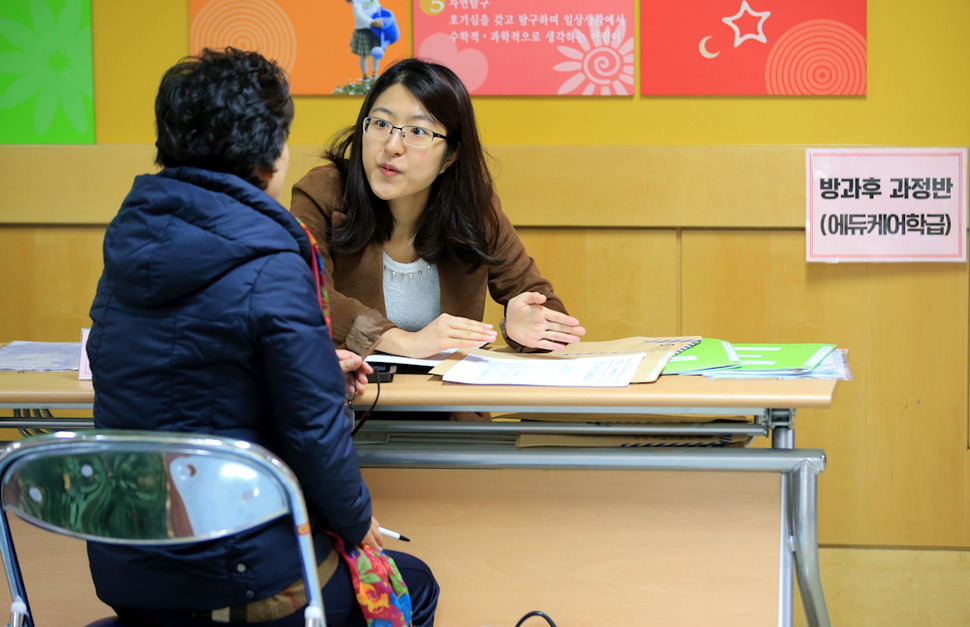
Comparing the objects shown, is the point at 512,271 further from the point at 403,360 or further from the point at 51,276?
the point at 51,276

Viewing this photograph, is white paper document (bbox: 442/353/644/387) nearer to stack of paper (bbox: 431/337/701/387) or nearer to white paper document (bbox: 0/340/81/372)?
stack of paper (bbox: 431/337/701/387)

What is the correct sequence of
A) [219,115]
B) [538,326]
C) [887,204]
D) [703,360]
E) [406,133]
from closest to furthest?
[219,115] < [703,360] < [538,326] < [406,133] < [887,204]

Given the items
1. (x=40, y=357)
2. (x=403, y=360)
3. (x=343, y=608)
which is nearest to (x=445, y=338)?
(x=403, y=360)

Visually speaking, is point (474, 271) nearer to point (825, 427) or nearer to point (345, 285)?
point (345, 285)

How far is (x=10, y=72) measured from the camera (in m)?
2.56

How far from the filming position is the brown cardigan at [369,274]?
1.64 m

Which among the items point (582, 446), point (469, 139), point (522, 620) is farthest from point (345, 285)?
point (522, 620)

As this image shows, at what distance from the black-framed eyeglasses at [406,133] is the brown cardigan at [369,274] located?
16 centimetres

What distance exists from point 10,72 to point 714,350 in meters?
2.29

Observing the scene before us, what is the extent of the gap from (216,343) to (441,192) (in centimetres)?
97

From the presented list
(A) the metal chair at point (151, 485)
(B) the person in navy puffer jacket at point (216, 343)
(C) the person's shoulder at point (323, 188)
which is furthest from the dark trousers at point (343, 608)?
(C) the person's shoulder at point (323, 188)

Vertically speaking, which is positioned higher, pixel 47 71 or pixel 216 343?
pixel 47 71

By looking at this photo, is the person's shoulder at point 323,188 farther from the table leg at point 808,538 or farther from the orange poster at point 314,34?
the table leg at point 808,538

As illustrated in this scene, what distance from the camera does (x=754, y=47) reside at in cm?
238
